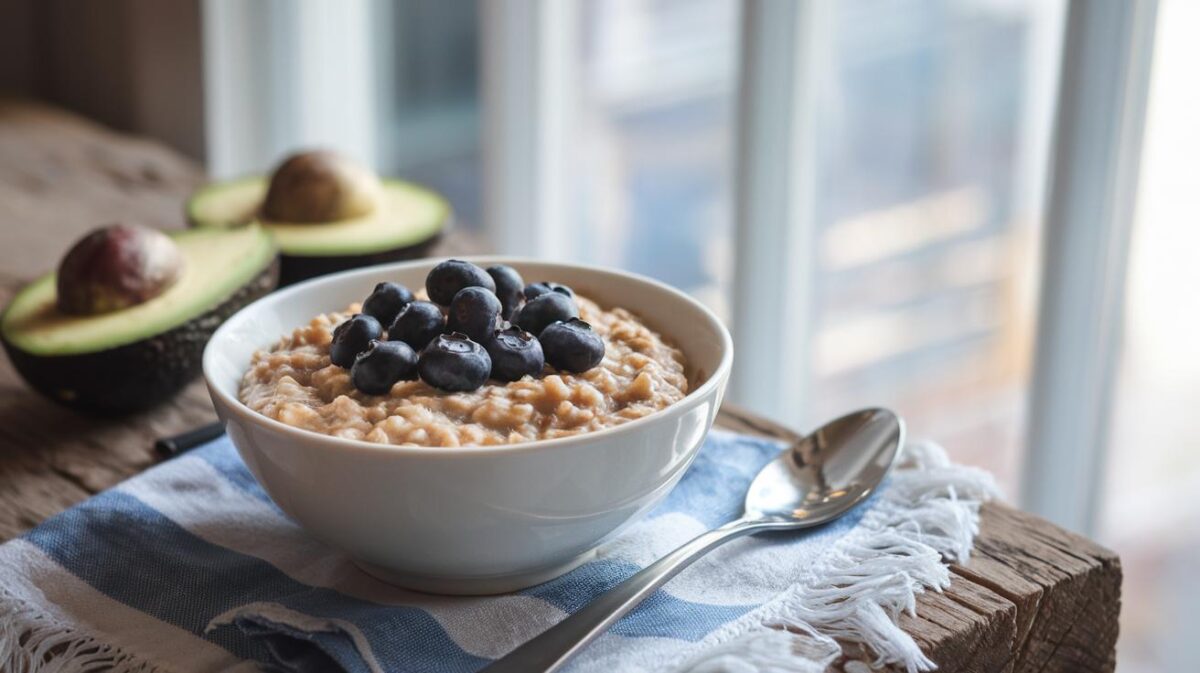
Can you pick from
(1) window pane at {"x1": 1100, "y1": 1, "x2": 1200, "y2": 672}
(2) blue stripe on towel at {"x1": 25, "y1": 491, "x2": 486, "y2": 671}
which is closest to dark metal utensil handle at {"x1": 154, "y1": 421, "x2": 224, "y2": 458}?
(2) blue stripe on towel at {"x1": 25, "y1": 491, "x2": 486, "y2": 671}

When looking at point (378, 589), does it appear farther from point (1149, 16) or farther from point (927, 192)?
point (927, 192)

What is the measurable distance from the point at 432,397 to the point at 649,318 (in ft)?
0.87

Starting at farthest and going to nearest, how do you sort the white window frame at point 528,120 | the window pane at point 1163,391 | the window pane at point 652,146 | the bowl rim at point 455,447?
1. the window pane at point 652,146
2. the white window frame at point 528,120
3. the window pane at point 1163,391
4. the bowl rim at point 455,447

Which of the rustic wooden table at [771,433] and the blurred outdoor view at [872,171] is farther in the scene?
the blurred outdoor view at [872,171]

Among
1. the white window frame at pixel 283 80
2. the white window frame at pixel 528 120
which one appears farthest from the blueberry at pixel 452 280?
the white window frame at pixel 283 80

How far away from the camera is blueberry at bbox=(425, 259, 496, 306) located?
3.12ft

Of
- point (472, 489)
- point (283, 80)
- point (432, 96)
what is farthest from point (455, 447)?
point (283, 80)

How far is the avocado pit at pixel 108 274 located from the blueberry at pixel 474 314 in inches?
19.5

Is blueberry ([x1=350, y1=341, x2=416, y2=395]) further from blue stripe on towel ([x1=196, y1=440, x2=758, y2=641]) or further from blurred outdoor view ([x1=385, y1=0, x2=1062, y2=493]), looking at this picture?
blurred outdoor view ([x1=385, y1=0, x2=1062, y2=493])

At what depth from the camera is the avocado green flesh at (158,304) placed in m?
1.21

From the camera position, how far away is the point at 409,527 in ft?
2.65

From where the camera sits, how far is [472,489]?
0.78m

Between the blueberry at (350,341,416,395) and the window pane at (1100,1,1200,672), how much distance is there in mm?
855

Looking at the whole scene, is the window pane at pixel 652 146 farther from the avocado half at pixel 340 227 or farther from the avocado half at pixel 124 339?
the avocado half at pixel 124 339
